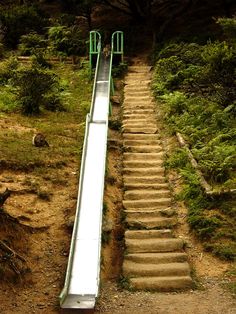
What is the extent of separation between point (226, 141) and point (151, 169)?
83.3 inches

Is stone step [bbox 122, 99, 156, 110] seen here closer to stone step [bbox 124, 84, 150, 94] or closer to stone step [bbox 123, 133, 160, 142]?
stone step [bbox 124, 84, 150, 94]

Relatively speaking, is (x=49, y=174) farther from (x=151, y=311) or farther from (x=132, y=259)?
(x=151, y=311)

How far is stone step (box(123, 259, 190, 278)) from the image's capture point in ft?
29.9

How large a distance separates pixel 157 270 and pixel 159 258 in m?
0.37

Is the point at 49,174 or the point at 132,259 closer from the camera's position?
the point at 132,259

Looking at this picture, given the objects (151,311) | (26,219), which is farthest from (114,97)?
(151,311)

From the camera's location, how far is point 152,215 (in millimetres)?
10836

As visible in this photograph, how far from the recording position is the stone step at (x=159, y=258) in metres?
9.48

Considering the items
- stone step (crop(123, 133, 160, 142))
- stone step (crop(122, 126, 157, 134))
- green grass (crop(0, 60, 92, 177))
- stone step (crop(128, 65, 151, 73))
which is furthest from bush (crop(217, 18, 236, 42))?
stone step (crop(128, 65, 151, 73))

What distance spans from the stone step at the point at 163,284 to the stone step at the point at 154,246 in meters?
0.95

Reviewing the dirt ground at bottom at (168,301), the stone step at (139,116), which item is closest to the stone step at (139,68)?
the stone step at (139,116)

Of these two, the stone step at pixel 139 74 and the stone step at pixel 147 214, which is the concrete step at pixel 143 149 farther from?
the stone step at pixel 139 74

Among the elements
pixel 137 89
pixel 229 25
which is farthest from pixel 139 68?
pixel 229 25

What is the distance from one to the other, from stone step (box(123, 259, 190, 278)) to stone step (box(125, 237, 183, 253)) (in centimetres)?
49
